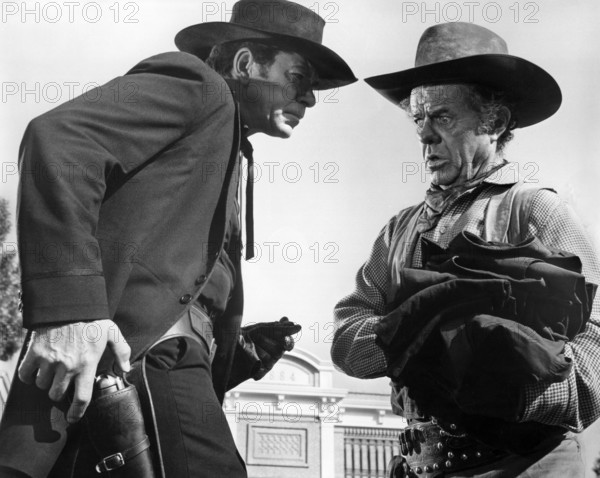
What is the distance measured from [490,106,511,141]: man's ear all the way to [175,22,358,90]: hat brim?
0.51 m

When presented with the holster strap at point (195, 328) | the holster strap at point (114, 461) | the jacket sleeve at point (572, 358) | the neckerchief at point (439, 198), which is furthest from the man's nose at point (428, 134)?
the holster strap at point (114, 461)

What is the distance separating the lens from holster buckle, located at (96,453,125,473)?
7.96ft

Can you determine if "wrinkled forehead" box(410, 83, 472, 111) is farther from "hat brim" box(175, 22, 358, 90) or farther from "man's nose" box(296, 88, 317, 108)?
"man's nose" box(296, 88, 317, 108)

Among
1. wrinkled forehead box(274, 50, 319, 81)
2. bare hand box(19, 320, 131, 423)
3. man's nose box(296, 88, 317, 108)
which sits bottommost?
bare hand box(19, 320, 131, 423)

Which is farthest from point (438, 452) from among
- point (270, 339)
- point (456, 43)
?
point (456, 43)

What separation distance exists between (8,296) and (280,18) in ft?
4.29

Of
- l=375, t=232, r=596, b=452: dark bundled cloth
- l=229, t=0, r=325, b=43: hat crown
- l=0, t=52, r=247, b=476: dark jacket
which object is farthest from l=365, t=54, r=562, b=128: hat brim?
l=0, t=52, r=247, b=476: dark jacket

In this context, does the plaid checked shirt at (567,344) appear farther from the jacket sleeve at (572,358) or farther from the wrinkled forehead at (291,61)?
the wrinkled forehead at (291,61)

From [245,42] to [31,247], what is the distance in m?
1.07

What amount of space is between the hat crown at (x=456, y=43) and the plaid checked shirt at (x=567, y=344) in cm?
41

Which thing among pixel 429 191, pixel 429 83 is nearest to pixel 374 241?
pixel 429 191

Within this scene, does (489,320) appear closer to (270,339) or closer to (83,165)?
(270,339)

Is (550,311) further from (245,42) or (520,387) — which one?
(245,42)

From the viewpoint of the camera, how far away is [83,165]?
8.03 ft
